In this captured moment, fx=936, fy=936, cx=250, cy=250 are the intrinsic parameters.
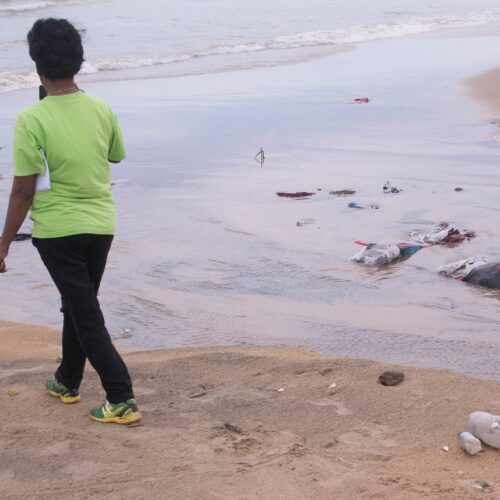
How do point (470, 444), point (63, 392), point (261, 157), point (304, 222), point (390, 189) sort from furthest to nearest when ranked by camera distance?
point (261, 157) → point (390, 189) → point (304, 222) → point (63, 392) → point (470, 444)

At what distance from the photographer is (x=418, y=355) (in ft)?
16.5

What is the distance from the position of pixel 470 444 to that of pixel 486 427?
0.11m

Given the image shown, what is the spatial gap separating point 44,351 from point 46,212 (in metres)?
1.63

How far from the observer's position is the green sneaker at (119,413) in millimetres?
3924

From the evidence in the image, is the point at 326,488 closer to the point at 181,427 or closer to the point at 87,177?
the point at 181,427

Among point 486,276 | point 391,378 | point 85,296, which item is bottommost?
point 486,276

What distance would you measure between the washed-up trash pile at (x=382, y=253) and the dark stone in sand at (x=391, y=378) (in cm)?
242

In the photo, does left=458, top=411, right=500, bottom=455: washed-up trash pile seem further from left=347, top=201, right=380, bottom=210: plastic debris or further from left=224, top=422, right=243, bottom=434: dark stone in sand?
left=347, top=201, right=380, bottom=210: plastic debris

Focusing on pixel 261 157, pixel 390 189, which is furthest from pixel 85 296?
pixel 261 157

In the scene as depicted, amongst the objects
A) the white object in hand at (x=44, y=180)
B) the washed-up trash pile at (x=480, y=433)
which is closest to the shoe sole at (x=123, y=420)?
the white object in hand at (x=44, y=180)

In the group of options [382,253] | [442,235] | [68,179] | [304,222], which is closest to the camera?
[68,179]

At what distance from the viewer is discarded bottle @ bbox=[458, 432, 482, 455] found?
352 centimetres

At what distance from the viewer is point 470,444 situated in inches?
139

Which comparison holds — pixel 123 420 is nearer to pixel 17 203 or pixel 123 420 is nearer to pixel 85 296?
pixel 85 296
